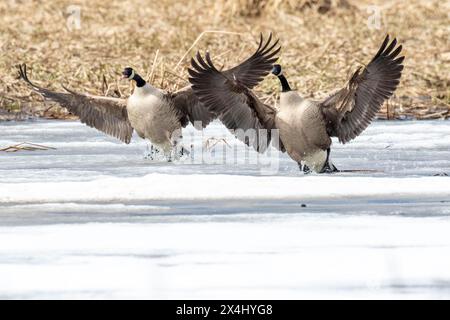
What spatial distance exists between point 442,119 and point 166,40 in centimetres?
531

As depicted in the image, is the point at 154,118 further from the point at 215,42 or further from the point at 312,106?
the point at 215,42

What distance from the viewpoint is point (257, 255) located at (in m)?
6.35

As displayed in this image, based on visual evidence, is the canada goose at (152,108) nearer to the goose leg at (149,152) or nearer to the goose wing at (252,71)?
the goose wing at (252,71)

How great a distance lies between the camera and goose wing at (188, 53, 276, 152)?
9.97m

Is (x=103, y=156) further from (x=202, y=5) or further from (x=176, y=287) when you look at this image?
(x=202, y=5)

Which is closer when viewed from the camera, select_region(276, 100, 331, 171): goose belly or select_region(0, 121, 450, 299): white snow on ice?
select_region(0, 121, 450, 299): white snow on ice

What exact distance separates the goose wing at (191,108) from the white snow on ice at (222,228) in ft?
2.02

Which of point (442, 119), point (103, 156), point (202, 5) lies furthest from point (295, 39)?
point (103, 156)

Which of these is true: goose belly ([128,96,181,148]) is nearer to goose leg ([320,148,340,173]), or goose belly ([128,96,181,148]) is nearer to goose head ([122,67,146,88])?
goose head ([122,67,146,88])

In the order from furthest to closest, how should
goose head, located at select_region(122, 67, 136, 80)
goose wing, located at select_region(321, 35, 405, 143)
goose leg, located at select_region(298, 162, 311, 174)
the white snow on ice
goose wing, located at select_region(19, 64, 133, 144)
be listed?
goose wing, located at select_region(19, 64, 133, 144), goose head, located at select_region(122, 67, 136, 80), goose leg, located at select_region(298, 162, 311, 174), goose wing, located at select_region(321, 35, 405, 143), the white snow on ice

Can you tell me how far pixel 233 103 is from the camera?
10.1 meters

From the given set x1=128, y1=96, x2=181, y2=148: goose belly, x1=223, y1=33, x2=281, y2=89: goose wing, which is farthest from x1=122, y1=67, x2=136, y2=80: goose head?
x1=223, y1=33, x2=281, y2=89: goose wing

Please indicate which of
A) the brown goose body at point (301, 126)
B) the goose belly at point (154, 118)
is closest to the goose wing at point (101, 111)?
the goose belly at point (154, 118)

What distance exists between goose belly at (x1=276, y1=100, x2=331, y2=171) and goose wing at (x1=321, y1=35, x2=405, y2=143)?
14cm
